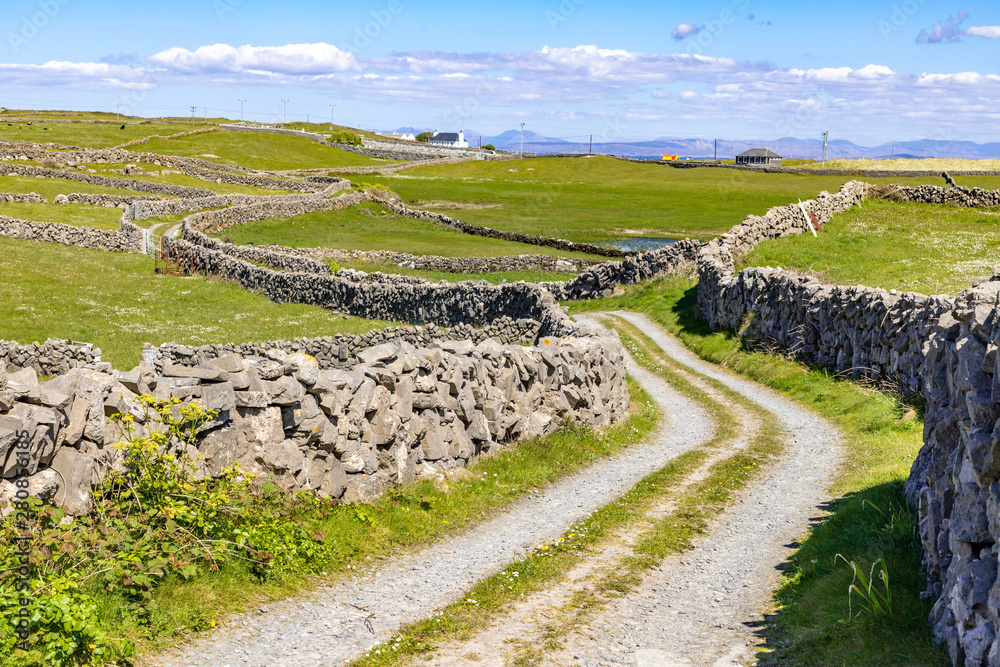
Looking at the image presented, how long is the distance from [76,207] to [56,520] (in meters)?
65.4

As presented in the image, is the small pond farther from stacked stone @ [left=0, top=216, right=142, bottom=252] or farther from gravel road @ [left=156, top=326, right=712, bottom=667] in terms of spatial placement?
gravel road @ [left=156, top=326, right=712, bottom=667]

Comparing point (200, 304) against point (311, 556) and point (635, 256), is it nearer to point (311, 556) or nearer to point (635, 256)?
point (635, 256)

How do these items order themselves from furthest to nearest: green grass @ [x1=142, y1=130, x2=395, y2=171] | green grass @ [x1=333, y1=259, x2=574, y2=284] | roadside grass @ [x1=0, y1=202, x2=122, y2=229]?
green grass @ [x1=142, y1=130, x2=395, y2=171], roadside grass @ [x1=0, y1=202, x2=122, y2=229], green grass @ [x1=333, y1=259, x2=574, y2=284]

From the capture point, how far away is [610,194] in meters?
107

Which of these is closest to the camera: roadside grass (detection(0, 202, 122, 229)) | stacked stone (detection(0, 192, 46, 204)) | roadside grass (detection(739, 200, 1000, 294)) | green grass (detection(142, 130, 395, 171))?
roadside grass (detection(739, 200, 1000, 294))

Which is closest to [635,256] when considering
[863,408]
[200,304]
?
[200,304]

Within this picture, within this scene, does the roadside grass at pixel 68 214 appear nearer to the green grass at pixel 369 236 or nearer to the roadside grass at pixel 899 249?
the green grass at pixel 369 236

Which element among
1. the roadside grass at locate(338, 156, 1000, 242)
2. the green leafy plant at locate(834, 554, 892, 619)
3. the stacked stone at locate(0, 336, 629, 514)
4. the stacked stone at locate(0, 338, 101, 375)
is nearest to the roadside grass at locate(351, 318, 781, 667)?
the green leafy plant at locate(834, 554, 892, 619)

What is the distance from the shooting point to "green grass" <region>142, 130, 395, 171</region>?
124m

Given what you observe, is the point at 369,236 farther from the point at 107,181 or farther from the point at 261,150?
the point at 261,150

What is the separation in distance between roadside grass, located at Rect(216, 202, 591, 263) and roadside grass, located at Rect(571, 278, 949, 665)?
1514 inches

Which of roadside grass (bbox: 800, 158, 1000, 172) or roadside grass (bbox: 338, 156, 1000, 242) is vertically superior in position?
roadside grass (bbox: 800, 158, 1000, 172)

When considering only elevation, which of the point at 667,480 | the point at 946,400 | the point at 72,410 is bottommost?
the point at 667,480

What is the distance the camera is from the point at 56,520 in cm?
880
